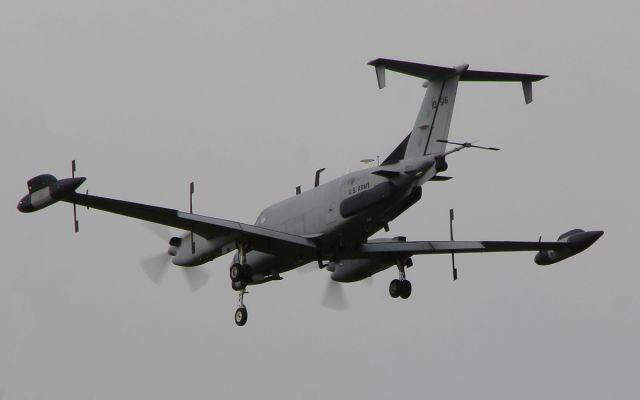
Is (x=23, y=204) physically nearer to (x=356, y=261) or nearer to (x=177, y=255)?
(x=177, y=255)

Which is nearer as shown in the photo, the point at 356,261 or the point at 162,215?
the point at 162,215

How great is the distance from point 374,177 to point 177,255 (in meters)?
11.0

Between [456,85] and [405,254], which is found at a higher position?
[456,85]

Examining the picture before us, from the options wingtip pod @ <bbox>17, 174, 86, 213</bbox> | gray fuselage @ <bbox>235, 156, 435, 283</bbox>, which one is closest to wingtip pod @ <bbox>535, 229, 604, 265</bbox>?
gray fuselage @ <bbox>235, 156, 435, 283</bbox>

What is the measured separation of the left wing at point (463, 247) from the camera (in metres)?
62.4

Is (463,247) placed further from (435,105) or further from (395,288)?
(435,105)

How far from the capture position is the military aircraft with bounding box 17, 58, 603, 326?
5666cm

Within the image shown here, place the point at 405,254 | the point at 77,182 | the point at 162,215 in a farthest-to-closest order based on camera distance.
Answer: the point at 405,254 < the point at 162,215 < the point at 77,182

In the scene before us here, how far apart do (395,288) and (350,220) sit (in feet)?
16.4

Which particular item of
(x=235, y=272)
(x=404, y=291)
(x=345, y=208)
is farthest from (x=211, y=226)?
(x=404, y=291)

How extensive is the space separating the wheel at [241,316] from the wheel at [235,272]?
2562mm

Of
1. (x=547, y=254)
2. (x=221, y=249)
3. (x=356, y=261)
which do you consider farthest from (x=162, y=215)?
(x=547, y=254)

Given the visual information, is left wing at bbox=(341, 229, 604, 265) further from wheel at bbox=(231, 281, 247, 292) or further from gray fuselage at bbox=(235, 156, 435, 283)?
wheel at bbox=(231, 281, 247, 292)

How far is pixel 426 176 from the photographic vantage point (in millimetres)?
56656
